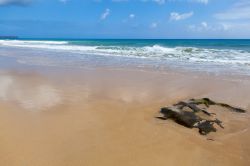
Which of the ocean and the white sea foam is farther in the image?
the white sea foam

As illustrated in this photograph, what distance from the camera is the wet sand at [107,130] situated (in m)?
3.44

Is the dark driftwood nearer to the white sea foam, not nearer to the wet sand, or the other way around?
the wet sand

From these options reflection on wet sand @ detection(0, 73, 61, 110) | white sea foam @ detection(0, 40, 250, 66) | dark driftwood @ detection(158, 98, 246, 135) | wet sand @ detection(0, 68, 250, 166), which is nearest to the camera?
wet sand @ detection(0, 68, 250, 166)

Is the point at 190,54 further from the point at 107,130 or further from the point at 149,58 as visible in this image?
the point at 107,130

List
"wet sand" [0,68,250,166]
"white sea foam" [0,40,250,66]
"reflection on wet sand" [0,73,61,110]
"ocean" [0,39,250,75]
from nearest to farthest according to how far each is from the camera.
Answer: "wet sand" [0,68,250,166] < "reflection on wet sand" [0,73,61,110] < "ocean" [0,39,250,75] < "white sea foam" [0,40,250,66]

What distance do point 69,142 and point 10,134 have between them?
Answer: 3.07 ft

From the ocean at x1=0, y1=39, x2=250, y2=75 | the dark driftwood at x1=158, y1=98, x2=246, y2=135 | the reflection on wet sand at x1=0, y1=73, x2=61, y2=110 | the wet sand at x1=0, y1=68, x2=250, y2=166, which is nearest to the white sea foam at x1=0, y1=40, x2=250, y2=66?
the ocean at x1=0, y1=39, x2=250, y2=75

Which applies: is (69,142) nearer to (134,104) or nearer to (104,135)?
(104,135)

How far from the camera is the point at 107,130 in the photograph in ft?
14.3

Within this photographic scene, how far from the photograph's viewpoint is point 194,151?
3.74m

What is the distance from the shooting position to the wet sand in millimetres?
3438

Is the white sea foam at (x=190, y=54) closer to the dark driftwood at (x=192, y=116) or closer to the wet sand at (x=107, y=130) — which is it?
the wet sand at (x=107, y=130)

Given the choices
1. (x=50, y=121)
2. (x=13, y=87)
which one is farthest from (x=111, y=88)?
(x=50, y=121)

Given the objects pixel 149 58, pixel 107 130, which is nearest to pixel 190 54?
pixel 149 58
